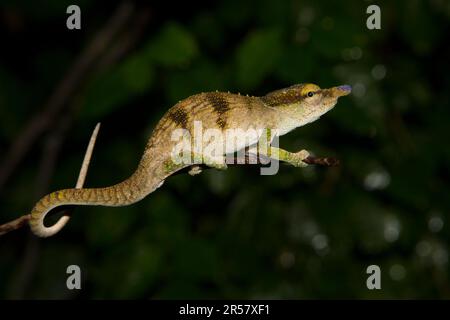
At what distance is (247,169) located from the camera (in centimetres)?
258

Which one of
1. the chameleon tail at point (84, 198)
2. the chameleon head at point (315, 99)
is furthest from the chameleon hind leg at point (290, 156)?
the chameleon tail at point (84, 198)

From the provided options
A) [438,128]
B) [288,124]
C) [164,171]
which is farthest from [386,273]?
[164,171]

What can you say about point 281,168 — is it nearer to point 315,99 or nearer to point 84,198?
point 315,99

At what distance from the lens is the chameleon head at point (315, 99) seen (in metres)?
1.44

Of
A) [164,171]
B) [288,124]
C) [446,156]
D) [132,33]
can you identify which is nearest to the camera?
[164,171]

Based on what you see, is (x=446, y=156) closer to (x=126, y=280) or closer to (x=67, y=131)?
A: (x=126, y=280)

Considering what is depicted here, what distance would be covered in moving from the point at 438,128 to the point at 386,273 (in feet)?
2.63

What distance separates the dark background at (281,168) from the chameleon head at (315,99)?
20.3 inches

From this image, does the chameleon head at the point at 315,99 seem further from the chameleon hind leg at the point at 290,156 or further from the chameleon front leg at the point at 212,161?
the chameleon front leg at the point at 212,161

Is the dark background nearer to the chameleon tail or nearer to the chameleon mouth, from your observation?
the chameleon mouth

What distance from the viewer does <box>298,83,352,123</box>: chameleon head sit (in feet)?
4.74

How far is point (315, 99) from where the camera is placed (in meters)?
1.46

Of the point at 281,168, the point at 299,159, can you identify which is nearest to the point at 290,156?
the point at 299,159

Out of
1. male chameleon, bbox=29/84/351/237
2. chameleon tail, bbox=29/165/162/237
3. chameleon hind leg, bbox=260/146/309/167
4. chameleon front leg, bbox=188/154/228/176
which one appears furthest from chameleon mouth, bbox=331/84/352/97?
chameleon tail, bbox=29/165/162/237
